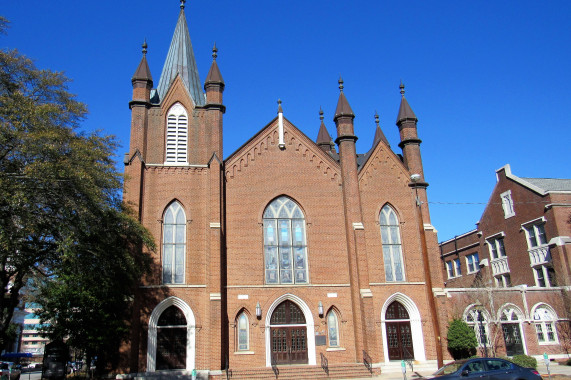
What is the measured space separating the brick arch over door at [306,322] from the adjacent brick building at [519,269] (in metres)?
7.75

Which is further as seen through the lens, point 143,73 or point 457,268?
point 457,268

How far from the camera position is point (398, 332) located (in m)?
25.8

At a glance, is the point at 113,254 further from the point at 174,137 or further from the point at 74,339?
the point at 174,137

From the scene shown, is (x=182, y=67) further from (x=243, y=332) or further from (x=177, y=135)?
(x=243, y=332)

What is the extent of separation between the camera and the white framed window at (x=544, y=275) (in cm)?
3138

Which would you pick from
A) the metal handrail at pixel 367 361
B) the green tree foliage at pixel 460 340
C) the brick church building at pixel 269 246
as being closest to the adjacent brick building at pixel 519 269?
the green tree foliage at pixel 460 340

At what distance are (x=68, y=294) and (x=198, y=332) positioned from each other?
6.07 meters

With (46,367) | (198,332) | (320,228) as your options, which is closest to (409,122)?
(320,228)

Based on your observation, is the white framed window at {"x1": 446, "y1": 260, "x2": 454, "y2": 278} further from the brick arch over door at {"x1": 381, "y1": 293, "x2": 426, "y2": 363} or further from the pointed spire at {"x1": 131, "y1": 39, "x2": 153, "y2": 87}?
the pointed spire at {"x1": 131, "y1": 39, "x2": 153, "y2": 87}

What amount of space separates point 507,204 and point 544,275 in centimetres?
619

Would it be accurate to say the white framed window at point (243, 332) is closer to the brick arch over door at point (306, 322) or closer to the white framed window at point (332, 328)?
the brick arch over door at point (306, 322)

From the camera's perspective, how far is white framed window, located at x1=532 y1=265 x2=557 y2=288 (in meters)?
31.4

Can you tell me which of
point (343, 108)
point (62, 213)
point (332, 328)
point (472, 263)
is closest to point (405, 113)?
point (343, 108)

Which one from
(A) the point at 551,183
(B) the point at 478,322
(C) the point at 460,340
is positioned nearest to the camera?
(C) the point at 460,340
